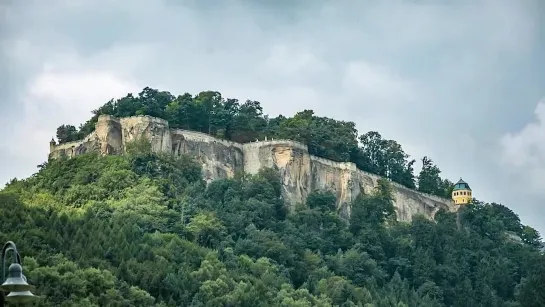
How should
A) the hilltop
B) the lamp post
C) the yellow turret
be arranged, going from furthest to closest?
the yellow turret
the hilltop
the lamp post

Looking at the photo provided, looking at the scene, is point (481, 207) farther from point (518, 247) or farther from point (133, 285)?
point (133, 285)

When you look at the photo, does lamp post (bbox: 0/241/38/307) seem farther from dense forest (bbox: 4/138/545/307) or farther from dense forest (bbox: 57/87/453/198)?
dense forest (bbox: 57/87/453/198)

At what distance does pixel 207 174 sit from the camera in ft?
246

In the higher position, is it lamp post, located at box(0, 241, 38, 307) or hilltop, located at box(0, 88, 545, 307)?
hilltop, located at box(0, 88, 545, 307)

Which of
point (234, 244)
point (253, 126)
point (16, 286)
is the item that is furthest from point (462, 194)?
point (16, 286)

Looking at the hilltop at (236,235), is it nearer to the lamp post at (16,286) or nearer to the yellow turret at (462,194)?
the yellow turret at (462,194)

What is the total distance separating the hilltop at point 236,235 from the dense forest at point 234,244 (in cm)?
9

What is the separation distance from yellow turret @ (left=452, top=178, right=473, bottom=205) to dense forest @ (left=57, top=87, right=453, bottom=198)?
3532 mm

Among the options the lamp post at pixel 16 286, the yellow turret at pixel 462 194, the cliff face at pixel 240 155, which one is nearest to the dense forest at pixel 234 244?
the cliff face at pixel 240 155

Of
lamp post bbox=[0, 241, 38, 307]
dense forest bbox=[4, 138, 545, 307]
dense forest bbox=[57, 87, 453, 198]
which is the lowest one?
lamp post bbox=[0, 241, 38, 307]

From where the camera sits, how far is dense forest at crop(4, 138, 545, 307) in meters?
58.2

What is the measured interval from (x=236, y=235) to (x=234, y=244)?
1.61 m

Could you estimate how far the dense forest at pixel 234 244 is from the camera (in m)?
58.2

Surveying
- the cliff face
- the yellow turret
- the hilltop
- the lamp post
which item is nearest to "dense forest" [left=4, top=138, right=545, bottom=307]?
the hilltop
